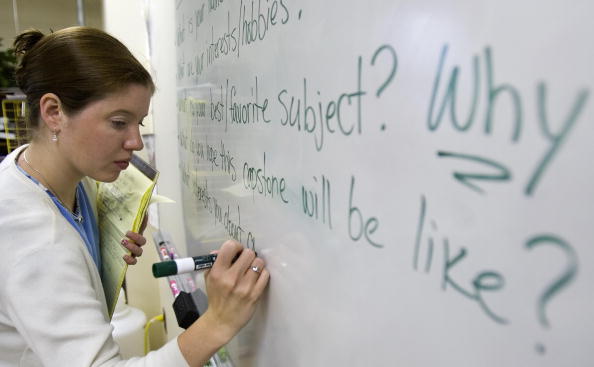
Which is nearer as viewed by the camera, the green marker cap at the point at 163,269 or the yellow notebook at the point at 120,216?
the green marker cap at the point at 163,269

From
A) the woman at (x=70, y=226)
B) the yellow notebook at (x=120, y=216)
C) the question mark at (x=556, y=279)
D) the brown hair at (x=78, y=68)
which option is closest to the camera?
the question mark at (x=556, y=279)

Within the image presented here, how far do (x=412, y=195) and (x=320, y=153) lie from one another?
0.13 metres

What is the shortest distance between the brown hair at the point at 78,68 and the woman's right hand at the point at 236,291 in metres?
0.34

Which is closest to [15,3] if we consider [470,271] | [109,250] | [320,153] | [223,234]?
[109,250]

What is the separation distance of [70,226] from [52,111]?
20 cm

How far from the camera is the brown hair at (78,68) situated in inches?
24.2

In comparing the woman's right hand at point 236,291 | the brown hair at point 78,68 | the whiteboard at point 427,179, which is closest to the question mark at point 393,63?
the whiteboard at point 427,179

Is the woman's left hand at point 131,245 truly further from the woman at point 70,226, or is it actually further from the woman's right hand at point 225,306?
the woman's right hand at point 225,306

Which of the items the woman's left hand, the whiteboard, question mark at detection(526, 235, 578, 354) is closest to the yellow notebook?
the woman's left hand

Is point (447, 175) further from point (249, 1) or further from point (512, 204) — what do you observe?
point (249, 1)

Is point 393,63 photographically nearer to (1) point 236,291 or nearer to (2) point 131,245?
(1) point 236,291

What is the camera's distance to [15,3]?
2.51 meters

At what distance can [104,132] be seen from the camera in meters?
0.64

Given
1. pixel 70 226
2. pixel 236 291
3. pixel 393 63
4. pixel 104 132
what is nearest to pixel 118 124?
pixel 104 132
